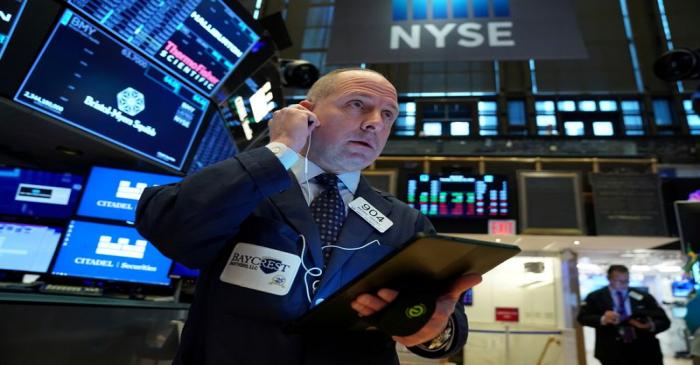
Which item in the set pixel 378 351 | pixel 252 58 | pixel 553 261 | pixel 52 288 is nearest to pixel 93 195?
pixel 52 288

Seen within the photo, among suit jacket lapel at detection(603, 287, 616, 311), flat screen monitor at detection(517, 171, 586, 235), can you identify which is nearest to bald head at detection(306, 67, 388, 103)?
suit jacket lapel at detection(603, 287, 616, 311)

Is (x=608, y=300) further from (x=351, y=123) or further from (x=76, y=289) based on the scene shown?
(x=76, y=289)

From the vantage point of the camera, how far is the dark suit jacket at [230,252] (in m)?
0.84

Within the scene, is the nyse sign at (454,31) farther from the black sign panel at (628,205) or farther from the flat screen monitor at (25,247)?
the black sign panel at (628,205)

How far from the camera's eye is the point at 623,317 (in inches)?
153

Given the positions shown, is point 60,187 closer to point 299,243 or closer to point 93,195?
point 93,195

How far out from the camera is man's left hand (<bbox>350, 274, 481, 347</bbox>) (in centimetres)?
69

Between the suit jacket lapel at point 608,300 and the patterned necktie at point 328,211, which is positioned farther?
the suit jacket lapel at point 608,300

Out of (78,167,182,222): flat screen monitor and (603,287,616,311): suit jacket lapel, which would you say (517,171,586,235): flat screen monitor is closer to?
(603,287,616,311): suit jacket lapel

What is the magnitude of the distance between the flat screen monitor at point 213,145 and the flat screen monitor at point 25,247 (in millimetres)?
937

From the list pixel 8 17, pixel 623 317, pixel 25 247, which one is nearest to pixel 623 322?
pixel 623 317

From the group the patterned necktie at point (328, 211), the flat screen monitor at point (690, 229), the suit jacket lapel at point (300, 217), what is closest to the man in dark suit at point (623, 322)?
the flat screen monitor at point (690, 229)

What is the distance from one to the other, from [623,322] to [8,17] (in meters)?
4.78

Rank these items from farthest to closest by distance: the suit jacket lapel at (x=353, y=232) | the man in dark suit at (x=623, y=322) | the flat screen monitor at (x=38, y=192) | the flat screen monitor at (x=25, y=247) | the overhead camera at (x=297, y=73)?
the overhead camera at (x=297, y=73), the man in dark suit at (x=623, y=322), the flat screen monitor at (x=38, y=192), the flat screen monitor at (x=25, y=247), the suit jacket lapel at (x=353, y=232)
